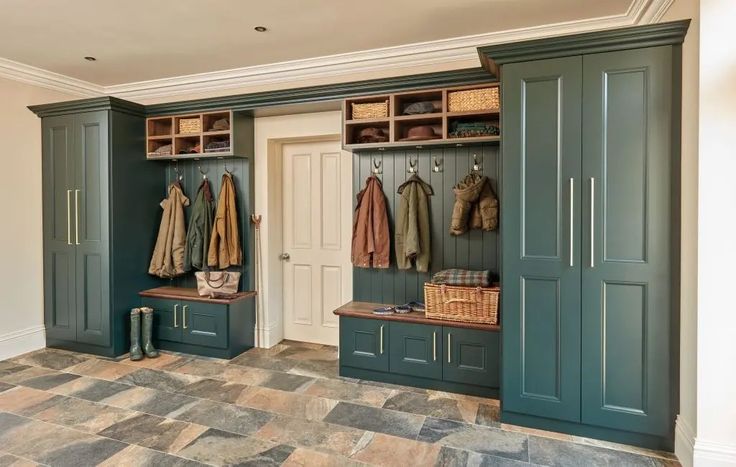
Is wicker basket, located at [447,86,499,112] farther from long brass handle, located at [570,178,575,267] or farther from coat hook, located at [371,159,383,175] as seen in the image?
long brass handle, located at [570,178,575,267]

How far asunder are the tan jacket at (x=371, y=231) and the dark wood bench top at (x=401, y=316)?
0.33 meters

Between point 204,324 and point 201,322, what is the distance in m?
0.04

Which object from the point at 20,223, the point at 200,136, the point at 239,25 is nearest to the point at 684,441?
the point at 239,25

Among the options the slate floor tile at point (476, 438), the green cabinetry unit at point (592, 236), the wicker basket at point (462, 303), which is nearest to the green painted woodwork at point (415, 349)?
the wicker basket at point (462, 303)

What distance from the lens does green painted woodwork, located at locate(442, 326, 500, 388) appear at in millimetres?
2896

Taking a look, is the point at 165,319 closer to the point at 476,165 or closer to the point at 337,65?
the point at 337,65

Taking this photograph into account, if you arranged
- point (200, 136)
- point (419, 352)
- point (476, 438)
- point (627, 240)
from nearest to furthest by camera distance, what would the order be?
point (627, 240), point (476, 438), point (419, 352), point (200, 136)

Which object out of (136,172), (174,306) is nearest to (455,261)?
(174,306)

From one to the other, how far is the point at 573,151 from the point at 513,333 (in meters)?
1.08

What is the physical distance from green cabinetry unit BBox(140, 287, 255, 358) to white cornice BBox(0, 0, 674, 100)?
199cm

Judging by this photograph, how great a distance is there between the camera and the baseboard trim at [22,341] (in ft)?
12.1

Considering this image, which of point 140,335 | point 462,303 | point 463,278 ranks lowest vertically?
point 140,335

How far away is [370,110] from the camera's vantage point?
3.33 meters

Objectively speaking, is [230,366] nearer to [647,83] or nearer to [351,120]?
[351,120]
